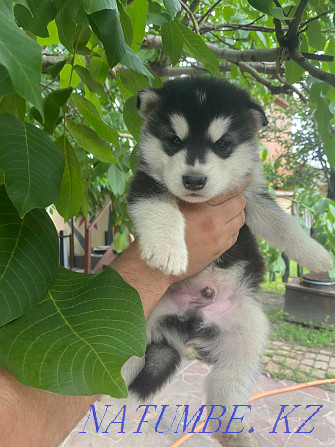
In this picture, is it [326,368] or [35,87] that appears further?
[326,368]

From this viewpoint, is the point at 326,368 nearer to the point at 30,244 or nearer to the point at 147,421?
the point at 147,421

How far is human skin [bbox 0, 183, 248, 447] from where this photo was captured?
1.09m

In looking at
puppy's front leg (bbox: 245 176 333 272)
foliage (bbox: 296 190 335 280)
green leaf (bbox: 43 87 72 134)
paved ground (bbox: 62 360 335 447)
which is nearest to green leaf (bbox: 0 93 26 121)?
green leaf (bbox: 43 87 72 134)

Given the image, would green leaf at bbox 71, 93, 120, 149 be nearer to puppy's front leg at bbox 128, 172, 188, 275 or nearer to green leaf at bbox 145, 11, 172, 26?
puppy's front leg at bbox 128, 172, 188, 275

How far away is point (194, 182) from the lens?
1674 millimetres

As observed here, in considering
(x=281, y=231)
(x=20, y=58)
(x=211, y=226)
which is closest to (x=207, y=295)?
(x=211, y=226)

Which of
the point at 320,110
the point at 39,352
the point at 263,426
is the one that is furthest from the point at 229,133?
the point at 263,426

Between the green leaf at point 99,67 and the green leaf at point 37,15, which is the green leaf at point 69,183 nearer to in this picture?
the green leaf at point 99,67

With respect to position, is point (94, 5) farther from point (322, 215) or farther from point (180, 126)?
point (322, 215)

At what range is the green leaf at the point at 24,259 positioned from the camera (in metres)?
0.98

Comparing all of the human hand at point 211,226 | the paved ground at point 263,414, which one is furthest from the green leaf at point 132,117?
the paved ground at point 263,414

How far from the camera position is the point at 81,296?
1.15 m

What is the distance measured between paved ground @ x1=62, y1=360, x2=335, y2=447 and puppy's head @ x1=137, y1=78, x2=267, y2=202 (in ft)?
9.55

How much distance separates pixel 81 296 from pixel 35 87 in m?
0.69
